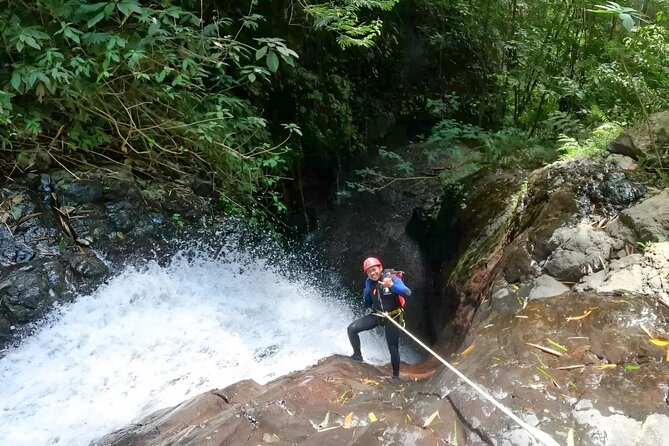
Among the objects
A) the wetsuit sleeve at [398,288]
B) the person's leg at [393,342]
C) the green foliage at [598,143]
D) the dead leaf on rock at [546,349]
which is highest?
the green foliage at [598,143]

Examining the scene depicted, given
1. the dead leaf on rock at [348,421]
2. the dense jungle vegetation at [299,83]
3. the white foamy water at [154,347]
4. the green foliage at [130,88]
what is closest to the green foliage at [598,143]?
the dense jungle vegetation at [299,83]

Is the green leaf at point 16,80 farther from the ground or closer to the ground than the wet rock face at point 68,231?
farther from the ground

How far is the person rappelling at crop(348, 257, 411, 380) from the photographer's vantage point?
15.2 ft

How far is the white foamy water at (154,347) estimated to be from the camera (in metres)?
4.05

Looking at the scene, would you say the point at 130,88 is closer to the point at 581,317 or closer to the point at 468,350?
the point at 468,350

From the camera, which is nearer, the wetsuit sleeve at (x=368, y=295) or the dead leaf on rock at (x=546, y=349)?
the dead leaf on rock at (x=546, y=349)

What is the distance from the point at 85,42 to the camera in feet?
15.0

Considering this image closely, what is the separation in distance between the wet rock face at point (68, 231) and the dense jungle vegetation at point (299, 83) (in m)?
0.36

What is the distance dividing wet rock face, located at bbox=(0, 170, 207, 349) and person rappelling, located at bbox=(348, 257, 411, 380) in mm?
3054

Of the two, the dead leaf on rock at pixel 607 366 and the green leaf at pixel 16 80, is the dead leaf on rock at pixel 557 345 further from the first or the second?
the green leaf at pixel 16 80

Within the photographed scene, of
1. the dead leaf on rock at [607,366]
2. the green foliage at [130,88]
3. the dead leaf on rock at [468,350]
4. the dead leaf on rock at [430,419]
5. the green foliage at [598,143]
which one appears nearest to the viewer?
the dead leaf on rock at [430,419]

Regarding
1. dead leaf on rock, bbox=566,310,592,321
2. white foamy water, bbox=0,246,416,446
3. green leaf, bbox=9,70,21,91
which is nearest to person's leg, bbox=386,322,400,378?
white foamy water, bbox=0,246,416,446

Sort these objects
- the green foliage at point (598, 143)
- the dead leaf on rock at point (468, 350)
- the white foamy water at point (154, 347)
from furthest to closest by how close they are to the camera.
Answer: the green foliage at point (598, 143), the dead leaf on rock at point (468, 350), the white foamy water at point (154, 347)

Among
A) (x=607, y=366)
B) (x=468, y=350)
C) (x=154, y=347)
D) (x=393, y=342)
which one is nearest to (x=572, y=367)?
(x=607, y=366)
